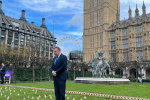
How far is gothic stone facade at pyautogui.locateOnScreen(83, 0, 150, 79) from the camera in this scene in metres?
55.2

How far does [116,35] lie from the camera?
6356 centimetres

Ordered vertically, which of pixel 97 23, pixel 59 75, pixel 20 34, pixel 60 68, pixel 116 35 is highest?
pixel 97 23

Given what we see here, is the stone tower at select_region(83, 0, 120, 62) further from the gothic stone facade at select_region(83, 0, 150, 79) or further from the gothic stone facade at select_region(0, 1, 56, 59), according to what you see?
the gothic stone facade at select_region(0, 1, 56, 59)

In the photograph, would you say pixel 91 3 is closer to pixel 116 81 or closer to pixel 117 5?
pixel 117 5

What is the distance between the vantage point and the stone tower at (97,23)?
224 feet

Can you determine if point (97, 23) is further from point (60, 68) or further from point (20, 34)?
point (60, 68)

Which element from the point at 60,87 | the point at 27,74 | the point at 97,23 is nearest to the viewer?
the point at 60,87

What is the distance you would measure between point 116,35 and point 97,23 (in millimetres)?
Result: 12368

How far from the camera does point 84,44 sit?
247ft

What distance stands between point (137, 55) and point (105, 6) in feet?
89.1

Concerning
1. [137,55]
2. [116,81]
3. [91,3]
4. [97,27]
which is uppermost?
[91,3]

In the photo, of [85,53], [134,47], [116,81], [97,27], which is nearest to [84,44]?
[85,53]

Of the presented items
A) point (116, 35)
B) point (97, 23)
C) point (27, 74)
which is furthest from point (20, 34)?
point (27, 74)

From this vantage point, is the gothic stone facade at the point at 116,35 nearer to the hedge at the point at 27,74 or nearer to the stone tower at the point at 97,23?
the stone tower at the point at 97,23
